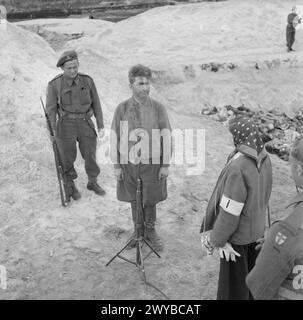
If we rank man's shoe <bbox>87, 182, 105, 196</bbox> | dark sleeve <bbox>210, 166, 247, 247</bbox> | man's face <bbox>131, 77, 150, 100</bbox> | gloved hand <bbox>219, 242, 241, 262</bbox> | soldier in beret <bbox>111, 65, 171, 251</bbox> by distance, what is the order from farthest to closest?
man's shoe <bbox>87, 182, 105, 196</bbox>, soldier in beret <bbox>111, 65, 171, 251</bbox>, man's face <bbox>131, 77, 150, 100</bbox>, gloved hand <bbox>219, 242, 241, 262</bbox>, dark sleeve <bbox>210, 166, 247, 247</bbox>

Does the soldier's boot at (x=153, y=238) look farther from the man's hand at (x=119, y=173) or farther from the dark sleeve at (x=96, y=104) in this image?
the dark sleeve at (x=96, y=104)

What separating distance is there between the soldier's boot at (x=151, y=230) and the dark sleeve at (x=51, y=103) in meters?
1.61

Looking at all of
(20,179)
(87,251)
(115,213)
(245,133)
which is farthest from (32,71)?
(245,133)

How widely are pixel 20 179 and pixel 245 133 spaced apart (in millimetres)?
3862

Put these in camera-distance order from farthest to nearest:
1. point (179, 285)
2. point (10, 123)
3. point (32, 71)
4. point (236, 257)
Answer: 1. point (32, 71)
2. point (10, 123)
3. point (179, 285)
4. point (236, 257)

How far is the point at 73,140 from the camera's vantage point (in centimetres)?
557

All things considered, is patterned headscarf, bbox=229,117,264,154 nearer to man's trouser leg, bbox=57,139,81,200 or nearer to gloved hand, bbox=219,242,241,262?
gloved hand, bbox=219,242,241,262

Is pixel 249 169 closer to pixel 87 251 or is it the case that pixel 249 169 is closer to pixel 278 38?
pixel 87 251

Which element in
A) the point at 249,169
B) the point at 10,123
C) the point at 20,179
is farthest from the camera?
the point at 10,123

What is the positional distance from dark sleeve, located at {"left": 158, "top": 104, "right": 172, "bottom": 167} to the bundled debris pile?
5462mm

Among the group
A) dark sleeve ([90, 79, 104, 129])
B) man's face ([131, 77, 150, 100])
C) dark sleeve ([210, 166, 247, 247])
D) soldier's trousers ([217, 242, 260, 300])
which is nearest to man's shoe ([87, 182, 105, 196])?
dark sleeve ([90, 79, 104, 129])

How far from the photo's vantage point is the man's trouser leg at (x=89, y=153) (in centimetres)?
560

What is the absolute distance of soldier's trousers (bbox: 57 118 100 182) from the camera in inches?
214

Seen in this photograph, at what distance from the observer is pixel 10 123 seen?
6832mm
